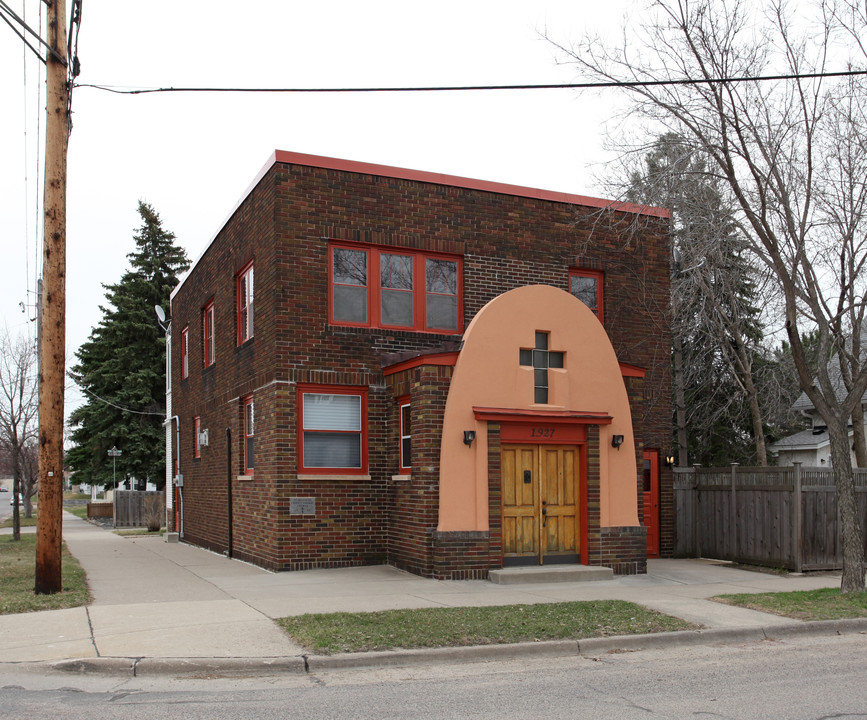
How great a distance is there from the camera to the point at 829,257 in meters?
14.0

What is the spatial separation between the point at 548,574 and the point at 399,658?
558 centimetres

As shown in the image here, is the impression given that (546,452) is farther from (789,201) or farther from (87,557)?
(87,557)

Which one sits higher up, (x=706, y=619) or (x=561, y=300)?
(x=561, y=300)

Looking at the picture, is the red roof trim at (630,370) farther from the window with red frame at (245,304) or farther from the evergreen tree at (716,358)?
the window with red frame at (245,304)

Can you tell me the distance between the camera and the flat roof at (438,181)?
1498 cm

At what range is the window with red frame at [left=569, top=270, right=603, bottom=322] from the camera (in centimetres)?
1734

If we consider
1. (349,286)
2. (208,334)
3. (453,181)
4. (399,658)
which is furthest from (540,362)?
(208,334)

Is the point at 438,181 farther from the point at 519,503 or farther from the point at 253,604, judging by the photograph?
the point at 253,604

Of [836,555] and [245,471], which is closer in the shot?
[836,555]

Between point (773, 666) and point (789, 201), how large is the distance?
7553 mm

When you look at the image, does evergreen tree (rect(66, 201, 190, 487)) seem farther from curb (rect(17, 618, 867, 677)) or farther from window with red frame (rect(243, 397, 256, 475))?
curb (rect(17, 618, 867, 677))

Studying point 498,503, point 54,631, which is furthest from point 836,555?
point 54,631

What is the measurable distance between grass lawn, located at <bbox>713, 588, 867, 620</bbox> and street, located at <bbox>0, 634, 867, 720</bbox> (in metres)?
2.07

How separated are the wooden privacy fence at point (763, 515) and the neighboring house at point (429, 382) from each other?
522 mm
